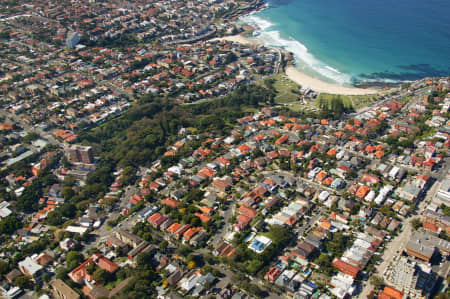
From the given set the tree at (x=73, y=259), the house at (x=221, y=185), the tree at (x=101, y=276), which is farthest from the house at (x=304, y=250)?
the tree at (x=73, y=259)

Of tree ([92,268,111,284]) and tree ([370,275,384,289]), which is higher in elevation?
tree ([370,275,384,289])

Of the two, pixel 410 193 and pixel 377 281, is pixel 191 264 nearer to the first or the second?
pixel 377 281

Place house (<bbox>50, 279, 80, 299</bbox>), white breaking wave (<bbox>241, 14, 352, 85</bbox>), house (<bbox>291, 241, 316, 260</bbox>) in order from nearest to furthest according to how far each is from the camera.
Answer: house (<bbox>50, 279, 80, 299</bbox>) → house (<bbox>291, 241, 316, 260</bbox>) → white breaking wave (<bbox>241, 14, 352, 85</bbox>)

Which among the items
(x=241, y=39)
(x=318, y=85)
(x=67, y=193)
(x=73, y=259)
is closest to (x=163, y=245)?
(x=73, y=259)

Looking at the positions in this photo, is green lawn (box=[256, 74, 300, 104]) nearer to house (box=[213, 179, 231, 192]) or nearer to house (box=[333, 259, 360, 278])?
house (box=[213, 179, 231, 192])

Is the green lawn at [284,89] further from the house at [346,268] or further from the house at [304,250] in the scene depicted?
the house at [346,268]

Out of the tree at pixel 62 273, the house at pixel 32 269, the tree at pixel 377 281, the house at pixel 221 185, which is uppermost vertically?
the house at pixel 221 185

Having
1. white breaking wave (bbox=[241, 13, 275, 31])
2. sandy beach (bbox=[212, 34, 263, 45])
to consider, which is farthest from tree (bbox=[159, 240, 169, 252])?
white breaking wave (bbox=[241, 13, 275, 31])

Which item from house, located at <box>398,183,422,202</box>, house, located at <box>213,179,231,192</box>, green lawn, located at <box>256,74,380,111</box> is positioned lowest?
house, located at <box>213,179,231,192</box>
